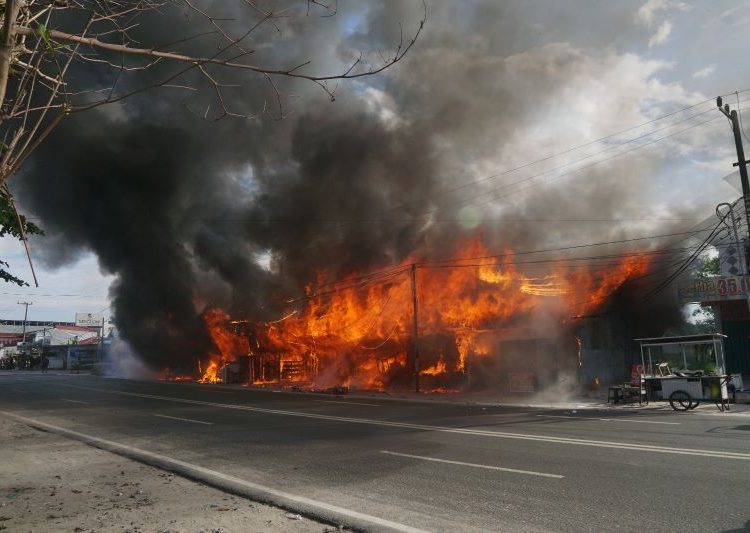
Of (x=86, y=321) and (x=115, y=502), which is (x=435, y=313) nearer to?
(x=115, y=502)

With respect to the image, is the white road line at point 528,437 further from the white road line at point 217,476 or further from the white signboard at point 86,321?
the white signboard at point 86,321

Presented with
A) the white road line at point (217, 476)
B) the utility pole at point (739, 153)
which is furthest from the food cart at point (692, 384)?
the white road line at point (217, 476)

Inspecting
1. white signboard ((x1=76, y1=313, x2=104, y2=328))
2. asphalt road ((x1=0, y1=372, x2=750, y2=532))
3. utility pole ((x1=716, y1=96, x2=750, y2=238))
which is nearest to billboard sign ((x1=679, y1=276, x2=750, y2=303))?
→ utility pole ((x1=716, y1=96, x2=750, y2=238))

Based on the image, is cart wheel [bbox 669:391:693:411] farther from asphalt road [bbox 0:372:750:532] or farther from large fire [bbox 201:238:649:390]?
large fire [bbox 201:238:649:390]

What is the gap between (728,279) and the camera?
21281mm

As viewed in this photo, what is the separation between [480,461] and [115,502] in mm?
4236

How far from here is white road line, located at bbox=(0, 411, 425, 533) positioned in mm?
4395

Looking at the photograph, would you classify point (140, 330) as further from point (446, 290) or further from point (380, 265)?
point (446, 290)

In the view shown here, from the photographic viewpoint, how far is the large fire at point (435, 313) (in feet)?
80.0

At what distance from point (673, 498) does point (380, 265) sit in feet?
78.3

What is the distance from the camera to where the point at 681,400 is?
1427cm

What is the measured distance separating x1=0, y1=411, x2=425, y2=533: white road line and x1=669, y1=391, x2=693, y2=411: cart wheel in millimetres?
12894

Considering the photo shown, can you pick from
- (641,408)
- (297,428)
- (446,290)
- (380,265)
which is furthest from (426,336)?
(297,428)

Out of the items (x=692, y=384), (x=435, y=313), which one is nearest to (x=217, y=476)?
(x=692, y=384)
